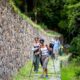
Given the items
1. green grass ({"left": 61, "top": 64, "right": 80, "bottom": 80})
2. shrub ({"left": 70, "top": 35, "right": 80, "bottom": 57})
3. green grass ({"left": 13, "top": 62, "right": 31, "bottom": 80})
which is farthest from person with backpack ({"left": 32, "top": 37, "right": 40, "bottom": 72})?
shrub ({"left": 70, "top": 35, "right": 80, "bottom": 57})

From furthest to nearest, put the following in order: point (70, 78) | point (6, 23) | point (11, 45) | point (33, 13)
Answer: point (33, 13), point (70, 78), point (11, 45), point (6, 23)

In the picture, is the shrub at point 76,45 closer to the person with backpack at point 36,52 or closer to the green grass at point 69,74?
the green grass at point 69,74

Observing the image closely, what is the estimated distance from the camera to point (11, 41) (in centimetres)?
2030

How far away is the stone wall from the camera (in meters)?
17.3

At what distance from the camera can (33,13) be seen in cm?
6325

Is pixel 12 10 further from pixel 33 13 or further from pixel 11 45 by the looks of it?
pixel 33 13

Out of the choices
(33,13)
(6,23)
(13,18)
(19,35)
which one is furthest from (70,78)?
(33,13)

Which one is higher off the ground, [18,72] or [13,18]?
[13,18]

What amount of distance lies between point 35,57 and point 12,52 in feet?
7.07

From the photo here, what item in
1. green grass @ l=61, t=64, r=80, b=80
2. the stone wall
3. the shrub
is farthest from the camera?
the shrub

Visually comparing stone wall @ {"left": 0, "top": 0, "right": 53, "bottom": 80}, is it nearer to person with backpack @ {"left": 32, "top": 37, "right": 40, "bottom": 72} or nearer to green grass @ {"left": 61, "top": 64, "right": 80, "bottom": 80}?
person with backpack @ {"left": 32, "top": 37, "right": 40, "bottom": 72}

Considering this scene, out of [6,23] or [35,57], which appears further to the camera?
[35,57]

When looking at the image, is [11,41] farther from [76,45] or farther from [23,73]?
[76,45]

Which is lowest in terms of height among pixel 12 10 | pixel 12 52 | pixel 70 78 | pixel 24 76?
pixel 70 78
